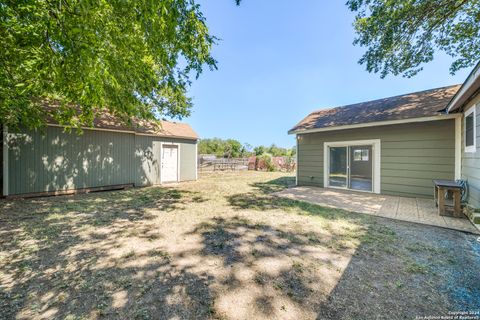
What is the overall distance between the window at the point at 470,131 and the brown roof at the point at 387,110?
2.75ft

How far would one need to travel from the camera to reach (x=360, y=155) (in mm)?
7852

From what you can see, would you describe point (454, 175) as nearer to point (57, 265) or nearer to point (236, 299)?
point (236, 299)

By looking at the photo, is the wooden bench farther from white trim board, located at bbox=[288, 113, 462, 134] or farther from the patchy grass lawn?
white trim board, located at bbox=[288, 113, 462, 134]

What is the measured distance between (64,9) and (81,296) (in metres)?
3.53

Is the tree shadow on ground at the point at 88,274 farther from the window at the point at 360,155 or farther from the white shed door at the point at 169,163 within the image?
the window at the point at 360,155

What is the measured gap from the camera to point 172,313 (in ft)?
5.78

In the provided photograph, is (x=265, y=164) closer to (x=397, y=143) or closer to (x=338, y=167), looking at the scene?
(x=338, y=167)

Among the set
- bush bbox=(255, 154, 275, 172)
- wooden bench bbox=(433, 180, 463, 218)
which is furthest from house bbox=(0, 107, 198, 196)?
wooden bench bbox=(433, 180, 463, 218)

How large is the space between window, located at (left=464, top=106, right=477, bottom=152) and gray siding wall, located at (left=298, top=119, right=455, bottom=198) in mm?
849

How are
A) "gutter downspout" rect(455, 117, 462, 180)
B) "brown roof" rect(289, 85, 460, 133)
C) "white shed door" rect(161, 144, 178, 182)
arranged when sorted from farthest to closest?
"white shed door" rect(161, 144, 178, 182)
"brown roof" rect(289, 85, 460, 133)
"gutter downspout" rect(455, 117, 462, 180)

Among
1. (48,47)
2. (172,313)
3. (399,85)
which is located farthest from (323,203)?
(399,85)

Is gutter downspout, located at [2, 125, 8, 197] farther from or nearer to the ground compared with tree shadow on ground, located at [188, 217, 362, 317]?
farther from the ground

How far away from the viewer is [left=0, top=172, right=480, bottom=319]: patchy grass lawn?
1.84 metres

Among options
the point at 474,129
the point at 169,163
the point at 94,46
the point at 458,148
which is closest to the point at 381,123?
the point at 458,148
